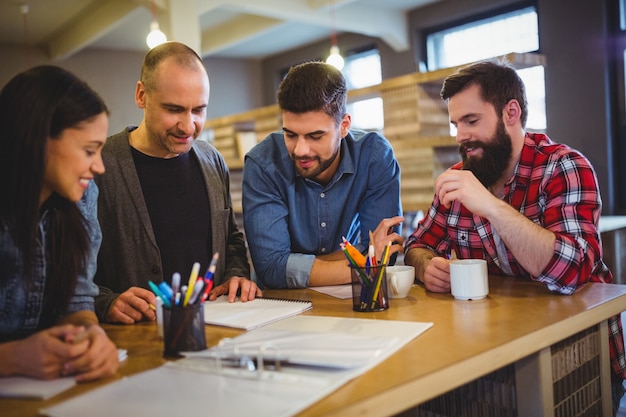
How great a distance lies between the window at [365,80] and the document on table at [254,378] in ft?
19.1

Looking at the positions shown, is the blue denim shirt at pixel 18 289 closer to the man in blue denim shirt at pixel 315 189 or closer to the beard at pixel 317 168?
the man in blue denim shirt at pixel 315 189

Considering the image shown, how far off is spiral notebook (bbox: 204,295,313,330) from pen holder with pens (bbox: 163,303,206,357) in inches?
6.6

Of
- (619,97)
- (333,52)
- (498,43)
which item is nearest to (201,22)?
(333,52)

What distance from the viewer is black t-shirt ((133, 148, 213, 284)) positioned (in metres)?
1.88

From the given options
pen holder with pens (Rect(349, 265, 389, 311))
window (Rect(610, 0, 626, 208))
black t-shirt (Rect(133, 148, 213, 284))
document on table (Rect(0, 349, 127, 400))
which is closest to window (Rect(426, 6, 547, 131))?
window (Rect(610, 0, 626, 208))

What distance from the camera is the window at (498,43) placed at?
17.1 feet

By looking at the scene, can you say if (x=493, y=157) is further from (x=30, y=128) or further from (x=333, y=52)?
(x=333, y=52)

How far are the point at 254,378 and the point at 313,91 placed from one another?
1036mm

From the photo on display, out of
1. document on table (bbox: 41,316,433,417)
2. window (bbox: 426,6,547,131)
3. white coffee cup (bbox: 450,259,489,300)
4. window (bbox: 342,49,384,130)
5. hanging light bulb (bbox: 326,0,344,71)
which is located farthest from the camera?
window (bbox: 342,49,384,130)

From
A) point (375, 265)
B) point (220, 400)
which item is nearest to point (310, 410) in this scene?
point (220, 400)

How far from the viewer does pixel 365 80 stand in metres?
7.26

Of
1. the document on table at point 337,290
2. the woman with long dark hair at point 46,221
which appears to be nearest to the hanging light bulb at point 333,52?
the document on table at point 337,290

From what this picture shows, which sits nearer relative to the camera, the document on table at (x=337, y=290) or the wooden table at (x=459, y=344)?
the wooden table at (x=459, y=344)

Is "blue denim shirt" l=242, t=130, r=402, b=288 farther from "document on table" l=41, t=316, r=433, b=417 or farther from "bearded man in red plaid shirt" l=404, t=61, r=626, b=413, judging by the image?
"document on table" l=41, t=316, r=433, b=417
